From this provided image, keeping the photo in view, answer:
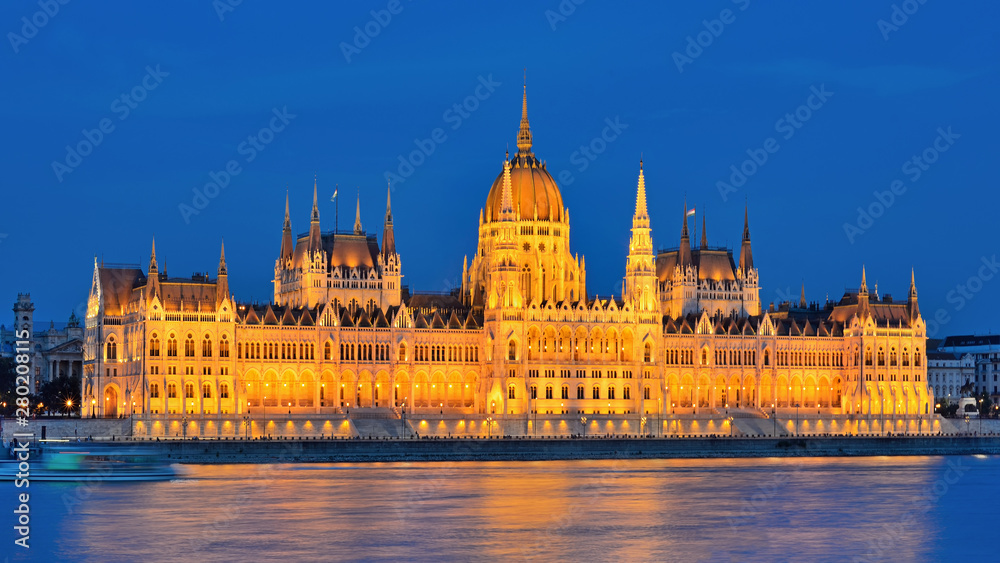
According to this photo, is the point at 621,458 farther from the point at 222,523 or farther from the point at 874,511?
the point at 222,523

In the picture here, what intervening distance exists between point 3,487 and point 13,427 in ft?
95.8

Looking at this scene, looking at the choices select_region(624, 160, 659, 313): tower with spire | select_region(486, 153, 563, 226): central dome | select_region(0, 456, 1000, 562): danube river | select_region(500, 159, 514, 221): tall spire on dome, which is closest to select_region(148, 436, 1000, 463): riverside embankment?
select_region(0, 456, 1000, 562): danube river

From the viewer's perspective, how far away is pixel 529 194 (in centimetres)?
17162

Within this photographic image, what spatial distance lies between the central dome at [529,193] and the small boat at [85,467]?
208 ft

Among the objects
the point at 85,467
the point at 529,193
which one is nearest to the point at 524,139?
the point at 529,193

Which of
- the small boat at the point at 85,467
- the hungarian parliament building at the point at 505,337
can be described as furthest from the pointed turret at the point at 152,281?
the small boat at the point at 85,467

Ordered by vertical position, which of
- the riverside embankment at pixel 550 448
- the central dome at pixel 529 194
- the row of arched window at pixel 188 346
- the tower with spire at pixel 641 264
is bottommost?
the riverside embankment at pixel 550 448

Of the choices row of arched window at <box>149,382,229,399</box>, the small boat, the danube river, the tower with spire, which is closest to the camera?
the danube river

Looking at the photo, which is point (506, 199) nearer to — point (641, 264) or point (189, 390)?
point (641, 264)

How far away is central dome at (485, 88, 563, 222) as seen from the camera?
17125 centimetres

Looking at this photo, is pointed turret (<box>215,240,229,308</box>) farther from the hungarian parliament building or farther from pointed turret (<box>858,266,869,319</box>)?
pointed turret (<box>858,266,869,319</box>)

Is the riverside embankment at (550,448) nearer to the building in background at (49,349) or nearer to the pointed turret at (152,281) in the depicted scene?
the pointed turret at (152,281)

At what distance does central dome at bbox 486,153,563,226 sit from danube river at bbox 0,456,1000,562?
49861 millimetres

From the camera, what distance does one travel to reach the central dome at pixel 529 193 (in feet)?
562
